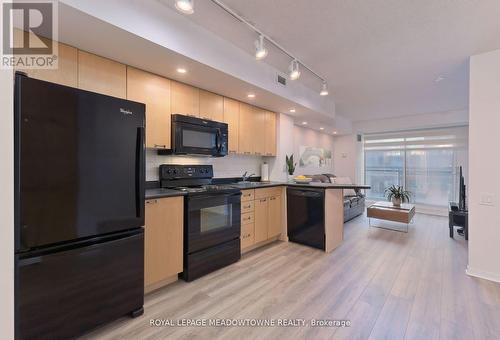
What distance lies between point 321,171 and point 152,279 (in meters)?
5.86

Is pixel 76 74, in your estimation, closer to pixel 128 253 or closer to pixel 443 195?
pixel 128 253

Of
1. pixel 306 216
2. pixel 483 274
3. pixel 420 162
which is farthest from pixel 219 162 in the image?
pixel 420 162

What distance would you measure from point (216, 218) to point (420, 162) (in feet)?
21.2

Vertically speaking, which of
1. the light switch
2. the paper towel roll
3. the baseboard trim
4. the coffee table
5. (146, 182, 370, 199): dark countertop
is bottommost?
the baseboard trim

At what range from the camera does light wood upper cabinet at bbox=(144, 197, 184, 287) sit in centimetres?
213

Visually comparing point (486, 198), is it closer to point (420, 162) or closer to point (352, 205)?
point (352, 205)

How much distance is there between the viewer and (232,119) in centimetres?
Answer: 349

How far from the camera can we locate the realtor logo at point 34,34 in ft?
5.19

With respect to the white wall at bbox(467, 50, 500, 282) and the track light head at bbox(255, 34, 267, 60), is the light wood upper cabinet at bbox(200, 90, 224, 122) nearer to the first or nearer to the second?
the track light head at bbox(255, 34, 267, 60)

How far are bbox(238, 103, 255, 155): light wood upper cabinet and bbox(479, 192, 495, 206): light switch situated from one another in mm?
3018

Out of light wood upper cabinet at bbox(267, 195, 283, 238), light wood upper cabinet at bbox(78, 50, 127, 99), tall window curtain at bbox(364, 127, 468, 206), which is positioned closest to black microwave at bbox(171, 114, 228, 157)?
light wood upper cabinet at bbox(78, 50, 127, 99)

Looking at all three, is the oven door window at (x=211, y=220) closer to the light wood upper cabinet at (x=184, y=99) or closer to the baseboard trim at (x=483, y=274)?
the light wood upper cabinet at (x=184, y=99)

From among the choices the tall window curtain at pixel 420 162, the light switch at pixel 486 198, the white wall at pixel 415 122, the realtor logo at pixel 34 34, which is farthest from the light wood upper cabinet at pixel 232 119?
the tall window curtain at pixel 420 162

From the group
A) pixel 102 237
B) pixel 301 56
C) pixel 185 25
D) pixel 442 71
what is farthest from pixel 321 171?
pixel 102 237
